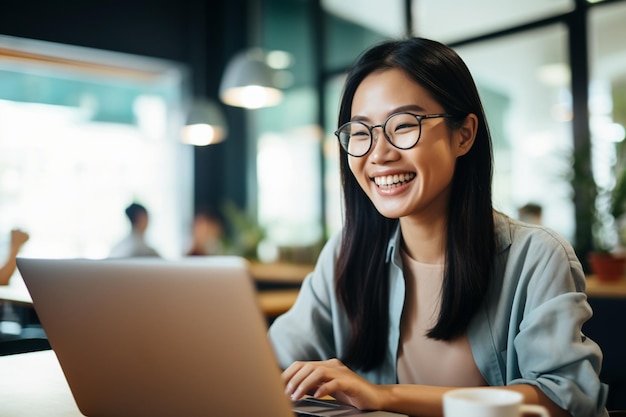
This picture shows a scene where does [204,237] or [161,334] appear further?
[204,237]

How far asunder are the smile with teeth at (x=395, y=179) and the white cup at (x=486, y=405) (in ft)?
2.13

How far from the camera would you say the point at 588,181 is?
12.3 feet

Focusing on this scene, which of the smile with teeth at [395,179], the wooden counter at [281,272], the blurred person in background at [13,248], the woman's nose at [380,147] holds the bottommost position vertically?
the wooden counter at [281,272]

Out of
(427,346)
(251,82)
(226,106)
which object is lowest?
(427,346)

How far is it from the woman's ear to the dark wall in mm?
5705

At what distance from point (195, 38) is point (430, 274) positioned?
6.37 metres

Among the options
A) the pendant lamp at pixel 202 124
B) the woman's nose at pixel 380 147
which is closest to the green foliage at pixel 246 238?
the pendant lamp at pixel 202 124

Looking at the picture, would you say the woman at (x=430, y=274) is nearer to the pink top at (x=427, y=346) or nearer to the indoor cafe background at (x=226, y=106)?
the pink top at (x=427, y=346)

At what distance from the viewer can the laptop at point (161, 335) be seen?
2.57 feet

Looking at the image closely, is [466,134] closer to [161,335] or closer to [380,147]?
[380,147]

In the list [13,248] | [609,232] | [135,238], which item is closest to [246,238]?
[135,238]

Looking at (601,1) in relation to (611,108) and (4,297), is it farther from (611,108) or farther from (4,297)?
(4,297)

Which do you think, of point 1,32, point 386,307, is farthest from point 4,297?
point 1,32

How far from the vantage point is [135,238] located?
183 inches
